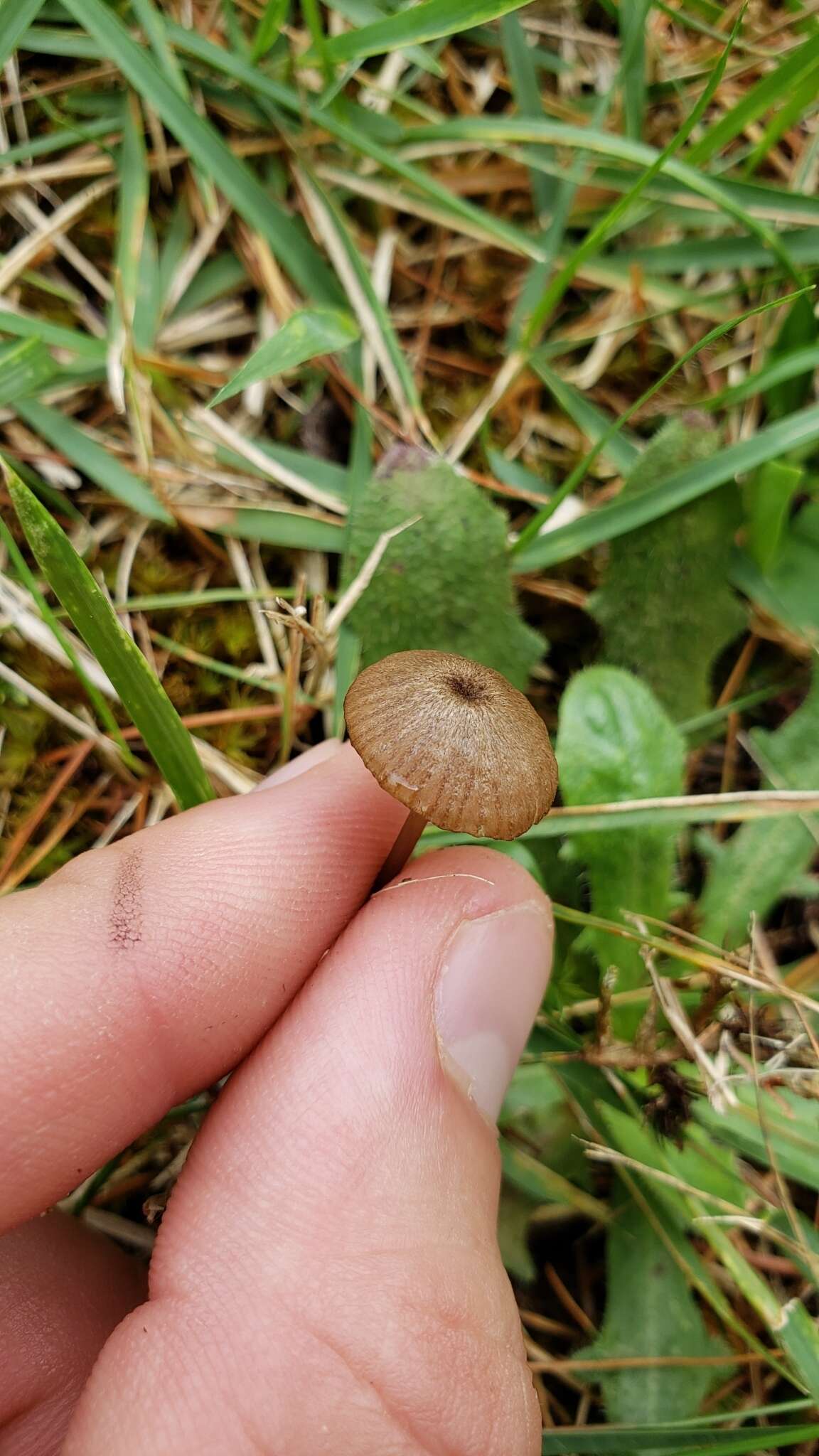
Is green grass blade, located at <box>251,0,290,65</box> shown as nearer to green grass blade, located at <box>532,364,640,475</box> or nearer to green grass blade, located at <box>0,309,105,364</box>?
green grass blade, located at <box>0,309,105,364</box>

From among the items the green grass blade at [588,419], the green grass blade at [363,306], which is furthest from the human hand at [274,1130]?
the green grass blade at [588,419]

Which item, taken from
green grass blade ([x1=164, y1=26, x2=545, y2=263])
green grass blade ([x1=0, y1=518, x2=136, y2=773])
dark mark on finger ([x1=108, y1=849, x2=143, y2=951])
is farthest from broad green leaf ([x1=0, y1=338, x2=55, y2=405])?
dark mark on finger ([x1=108, y1=849, x2=143, y2=951])

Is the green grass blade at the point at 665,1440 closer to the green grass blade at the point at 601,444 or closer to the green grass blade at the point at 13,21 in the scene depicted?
the green grass blade at the point at 601,444

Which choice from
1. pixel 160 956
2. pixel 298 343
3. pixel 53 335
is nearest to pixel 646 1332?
pixel 160 956

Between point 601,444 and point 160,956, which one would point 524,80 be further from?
point 160,956

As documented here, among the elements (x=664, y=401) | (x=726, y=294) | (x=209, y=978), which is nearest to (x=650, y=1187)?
(x=209, y=978)

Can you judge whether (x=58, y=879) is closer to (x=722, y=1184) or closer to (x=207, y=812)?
(x=207, y=812)

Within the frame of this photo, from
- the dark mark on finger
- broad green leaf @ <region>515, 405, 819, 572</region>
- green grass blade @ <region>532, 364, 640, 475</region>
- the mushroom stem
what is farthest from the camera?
green grass blade @ <region>532, 364, 640, 475</region>
